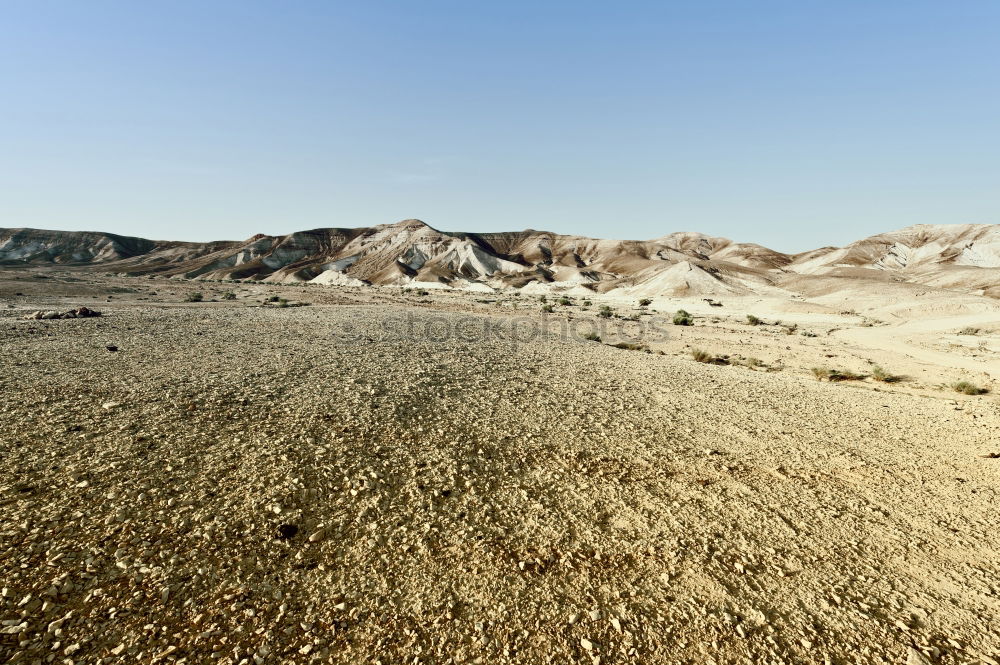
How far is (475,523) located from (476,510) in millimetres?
298

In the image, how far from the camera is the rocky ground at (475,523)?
440cm

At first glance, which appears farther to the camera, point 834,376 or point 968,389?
point 834,376

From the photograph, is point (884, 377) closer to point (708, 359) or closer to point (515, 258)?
point (708, 359)

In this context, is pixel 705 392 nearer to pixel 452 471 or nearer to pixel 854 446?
pixel 854 446

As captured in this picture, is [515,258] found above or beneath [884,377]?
above

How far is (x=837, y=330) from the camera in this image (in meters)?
34.2

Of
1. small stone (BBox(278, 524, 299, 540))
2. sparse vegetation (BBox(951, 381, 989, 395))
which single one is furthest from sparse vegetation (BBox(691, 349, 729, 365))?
small stone (BBox(278, 524, 299, 540))

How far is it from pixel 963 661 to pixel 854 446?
215 inches

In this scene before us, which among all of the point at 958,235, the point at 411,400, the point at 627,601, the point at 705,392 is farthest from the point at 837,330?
the point at 958,235

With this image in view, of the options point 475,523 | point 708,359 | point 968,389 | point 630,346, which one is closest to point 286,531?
point 475,523

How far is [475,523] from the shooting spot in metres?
6.12

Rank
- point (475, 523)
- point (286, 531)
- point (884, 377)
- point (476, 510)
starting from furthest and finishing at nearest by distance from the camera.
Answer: point (884, 377) < point (476, 510) < point (475, 523) < point (286, 531)

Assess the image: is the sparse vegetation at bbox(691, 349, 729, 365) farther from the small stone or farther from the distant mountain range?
the distant mountain range

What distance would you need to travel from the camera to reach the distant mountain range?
79188 mm
